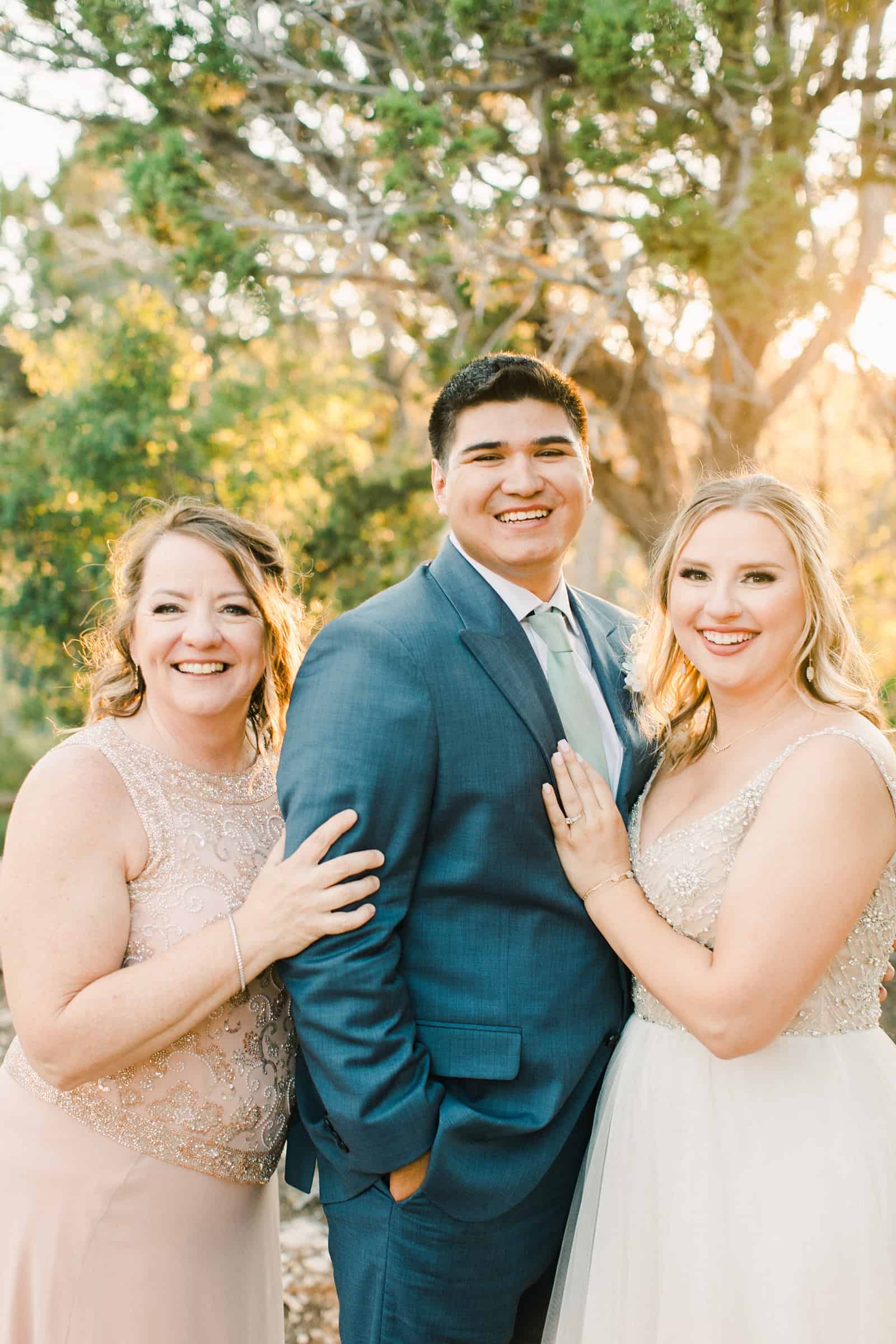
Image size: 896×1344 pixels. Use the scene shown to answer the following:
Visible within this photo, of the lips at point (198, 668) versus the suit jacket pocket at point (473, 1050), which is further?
the lips at point (198, 668)

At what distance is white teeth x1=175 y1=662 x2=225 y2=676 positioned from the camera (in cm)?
Result: 239

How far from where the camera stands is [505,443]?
8.69 ft

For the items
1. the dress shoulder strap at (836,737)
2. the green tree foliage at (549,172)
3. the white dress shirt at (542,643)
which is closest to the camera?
the dress shoulder strap at (836,737)

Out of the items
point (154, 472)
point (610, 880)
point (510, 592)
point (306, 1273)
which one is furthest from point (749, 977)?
point (154, 472)

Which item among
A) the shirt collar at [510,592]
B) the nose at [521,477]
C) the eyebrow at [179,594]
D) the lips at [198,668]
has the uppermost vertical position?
the nose at [521,477]

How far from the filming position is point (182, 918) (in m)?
2.23

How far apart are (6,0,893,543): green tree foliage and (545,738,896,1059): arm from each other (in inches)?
155

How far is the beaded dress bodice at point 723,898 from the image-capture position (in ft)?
Answer: 7.16

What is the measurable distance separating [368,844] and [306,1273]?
2583 mm

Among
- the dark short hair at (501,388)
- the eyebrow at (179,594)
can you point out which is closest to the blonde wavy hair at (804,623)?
the dark short hair at (501,388)

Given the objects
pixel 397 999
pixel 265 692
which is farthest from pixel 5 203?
pixel 397 999

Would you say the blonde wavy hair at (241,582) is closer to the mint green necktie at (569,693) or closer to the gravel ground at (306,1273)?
the mint green necktie at (569,693)

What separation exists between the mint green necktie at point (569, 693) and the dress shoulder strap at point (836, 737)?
45 centimetres

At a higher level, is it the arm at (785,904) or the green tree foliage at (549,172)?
the green tree foliage at (549,172)
